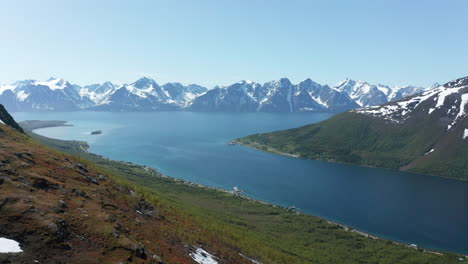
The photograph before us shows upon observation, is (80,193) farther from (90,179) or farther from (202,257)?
(202,257)

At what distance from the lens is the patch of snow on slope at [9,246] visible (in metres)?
22.4

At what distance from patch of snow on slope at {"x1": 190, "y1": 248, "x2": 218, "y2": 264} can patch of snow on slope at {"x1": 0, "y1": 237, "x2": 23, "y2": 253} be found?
731 inches

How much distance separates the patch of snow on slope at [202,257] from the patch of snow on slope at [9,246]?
18.6 meters

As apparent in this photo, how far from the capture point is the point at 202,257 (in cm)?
3828

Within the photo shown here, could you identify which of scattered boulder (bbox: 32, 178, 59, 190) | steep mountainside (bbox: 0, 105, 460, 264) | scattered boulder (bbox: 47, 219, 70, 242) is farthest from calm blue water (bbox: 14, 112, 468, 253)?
scattered boulder (bbox: 47, 219, 70, 242)

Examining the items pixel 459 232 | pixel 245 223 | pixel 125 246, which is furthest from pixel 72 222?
pixel 459 232

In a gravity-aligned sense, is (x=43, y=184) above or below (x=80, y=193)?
above

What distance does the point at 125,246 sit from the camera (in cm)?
2759

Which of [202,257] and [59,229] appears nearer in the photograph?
[59,229]

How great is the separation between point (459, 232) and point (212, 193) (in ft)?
331

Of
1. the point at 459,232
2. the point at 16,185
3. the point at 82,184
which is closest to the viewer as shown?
the point at 16,185

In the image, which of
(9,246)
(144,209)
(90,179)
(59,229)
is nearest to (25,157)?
(90,179)

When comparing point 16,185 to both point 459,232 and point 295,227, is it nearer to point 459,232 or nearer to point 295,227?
point 295,227

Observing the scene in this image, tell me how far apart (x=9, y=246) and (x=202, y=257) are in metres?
21.7
